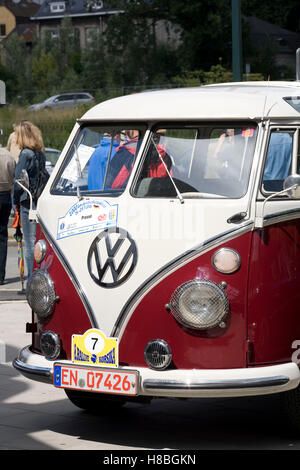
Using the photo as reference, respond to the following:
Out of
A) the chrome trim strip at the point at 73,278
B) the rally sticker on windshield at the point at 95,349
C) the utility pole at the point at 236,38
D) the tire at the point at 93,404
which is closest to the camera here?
the rally sticker on windshield at the point at 95,349

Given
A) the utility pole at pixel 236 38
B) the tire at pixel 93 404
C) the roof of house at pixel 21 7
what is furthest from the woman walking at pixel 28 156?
the roof of house at pixel 21 7

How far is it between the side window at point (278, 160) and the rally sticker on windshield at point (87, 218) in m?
0.97

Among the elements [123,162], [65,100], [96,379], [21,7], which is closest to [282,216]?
[123,162]

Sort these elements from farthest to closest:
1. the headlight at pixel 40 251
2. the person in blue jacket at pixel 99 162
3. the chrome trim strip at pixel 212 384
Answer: the person in blue jacket at pixel 99 162 → the headlight at pixel 40 251 → the chrome trim strip at pixel 212 384

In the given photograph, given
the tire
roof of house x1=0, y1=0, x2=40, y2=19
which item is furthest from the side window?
roof of house x1=0, y1=0, x2=40, y2=19

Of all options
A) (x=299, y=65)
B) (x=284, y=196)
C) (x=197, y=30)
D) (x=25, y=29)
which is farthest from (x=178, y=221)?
(x=25, y=29)

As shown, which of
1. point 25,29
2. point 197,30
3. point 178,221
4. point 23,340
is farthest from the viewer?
point 25,29

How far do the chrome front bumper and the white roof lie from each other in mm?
1581

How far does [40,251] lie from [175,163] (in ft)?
3.44

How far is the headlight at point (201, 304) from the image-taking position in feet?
20.7

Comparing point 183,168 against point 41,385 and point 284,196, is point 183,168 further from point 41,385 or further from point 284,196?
point 41,385

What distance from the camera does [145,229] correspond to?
661 centimetres

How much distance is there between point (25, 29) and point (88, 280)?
11335 centimetres

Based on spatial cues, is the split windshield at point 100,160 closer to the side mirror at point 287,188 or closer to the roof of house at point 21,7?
the side mirror at point 287,188
